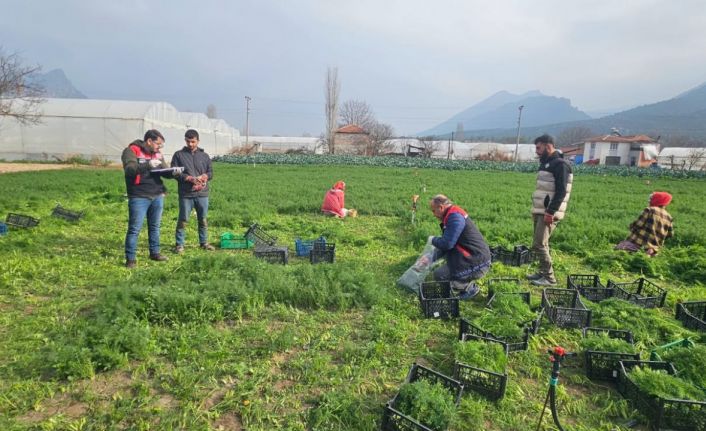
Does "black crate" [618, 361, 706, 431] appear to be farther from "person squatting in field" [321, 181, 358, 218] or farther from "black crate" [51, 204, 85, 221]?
"black crate" [51, 204, 85, 221]

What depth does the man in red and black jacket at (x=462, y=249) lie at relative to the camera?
5.29 metres

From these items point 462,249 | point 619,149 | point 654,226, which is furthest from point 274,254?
point 619,149

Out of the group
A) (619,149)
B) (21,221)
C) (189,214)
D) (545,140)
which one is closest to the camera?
(545,140)

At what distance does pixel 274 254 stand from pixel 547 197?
441 cm

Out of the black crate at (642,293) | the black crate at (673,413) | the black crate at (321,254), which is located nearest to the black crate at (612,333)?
the black crate at (673,413)

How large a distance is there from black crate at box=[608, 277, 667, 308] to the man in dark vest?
23.2 ft

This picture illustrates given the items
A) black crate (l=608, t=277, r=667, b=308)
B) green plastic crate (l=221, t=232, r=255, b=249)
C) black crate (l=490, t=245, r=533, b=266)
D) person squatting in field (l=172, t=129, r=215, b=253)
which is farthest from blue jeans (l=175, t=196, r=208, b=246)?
black crate (l=608, t=277, r=667, b=308)

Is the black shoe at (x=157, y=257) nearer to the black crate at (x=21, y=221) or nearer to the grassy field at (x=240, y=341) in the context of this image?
the grassy field at (x=240, y=341)

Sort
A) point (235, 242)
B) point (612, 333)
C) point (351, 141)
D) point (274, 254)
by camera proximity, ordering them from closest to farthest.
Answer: point (612, 333)
point (274, 254)
point (235, 242)
point (351, 141)

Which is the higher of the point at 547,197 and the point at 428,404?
the point at 547,197

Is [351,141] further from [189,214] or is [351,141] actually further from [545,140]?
[545,140]

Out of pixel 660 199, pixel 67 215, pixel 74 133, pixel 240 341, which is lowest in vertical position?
pixel 240 341

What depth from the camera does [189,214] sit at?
7.07 metres

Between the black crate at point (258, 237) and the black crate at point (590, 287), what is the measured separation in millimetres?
4927
